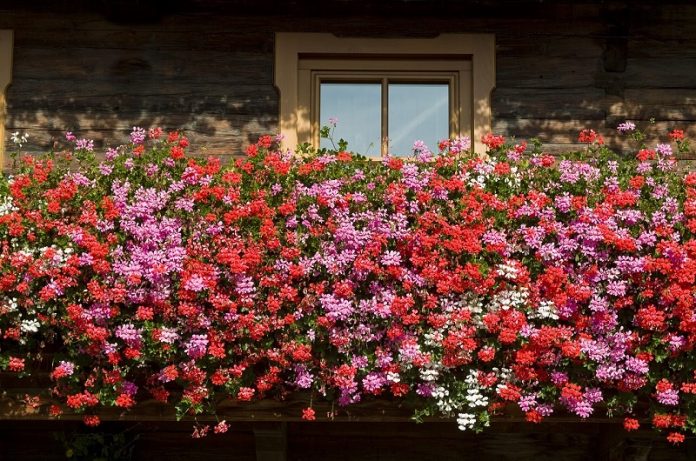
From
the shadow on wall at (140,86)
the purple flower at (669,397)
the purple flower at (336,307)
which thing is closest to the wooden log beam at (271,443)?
the purple flower at (336,307)

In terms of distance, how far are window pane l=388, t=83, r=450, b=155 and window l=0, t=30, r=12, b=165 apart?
2942 mm

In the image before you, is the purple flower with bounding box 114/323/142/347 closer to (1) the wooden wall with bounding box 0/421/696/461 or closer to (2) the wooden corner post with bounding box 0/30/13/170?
(1) the wooden wall with bounding box 0/421/696/461

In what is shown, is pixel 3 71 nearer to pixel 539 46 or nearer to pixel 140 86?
pixel 140 86

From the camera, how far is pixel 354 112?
A: 7.32 m

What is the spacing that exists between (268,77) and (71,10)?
1631 millimetres

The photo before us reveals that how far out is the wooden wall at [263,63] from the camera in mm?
7160

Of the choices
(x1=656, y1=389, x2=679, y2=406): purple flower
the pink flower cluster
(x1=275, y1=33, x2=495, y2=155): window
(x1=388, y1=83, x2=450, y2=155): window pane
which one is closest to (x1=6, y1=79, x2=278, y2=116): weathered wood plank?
(x1=275, y1=33, x2=495, y2=155): window

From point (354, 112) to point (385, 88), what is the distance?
12.2 inches

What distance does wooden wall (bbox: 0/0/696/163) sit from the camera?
23.5 feet

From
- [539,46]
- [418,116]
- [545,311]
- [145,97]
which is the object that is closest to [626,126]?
[539,46]

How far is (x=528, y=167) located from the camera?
601cm

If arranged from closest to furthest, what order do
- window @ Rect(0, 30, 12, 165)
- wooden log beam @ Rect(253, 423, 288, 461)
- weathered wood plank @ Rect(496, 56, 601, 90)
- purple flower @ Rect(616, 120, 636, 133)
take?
wooden log beam @ Rect(253, 423, 288, 461) < purple flower @ Rect(616, 120, 636, 133) < window @ Rect(0, 30, 12, 165) < weathered wood plank @ Rect(496, 56, 601, 90)

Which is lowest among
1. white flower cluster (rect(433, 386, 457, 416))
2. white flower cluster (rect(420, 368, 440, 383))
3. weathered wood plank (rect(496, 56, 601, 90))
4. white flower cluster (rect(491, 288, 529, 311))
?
white flower cluster (rect(433, 386, 457, 416))

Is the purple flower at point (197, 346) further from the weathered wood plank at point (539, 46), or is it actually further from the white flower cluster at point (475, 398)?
the weathered wood plank at point (539, 46)
